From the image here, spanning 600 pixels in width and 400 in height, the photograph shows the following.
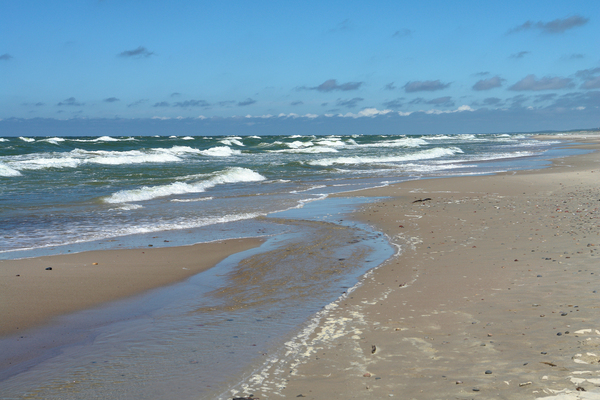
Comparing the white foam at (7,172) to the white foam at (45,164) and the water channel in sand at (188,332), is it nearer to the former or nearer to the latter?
the white foam at (45,164)

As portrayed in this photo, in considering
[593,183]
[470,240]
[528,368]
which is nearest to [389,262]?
[470,240]

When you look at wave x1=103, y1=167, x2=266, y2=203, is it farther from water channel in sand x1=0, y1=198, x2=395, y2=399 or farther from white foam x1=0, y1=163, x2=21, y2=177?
white foam x1=0, y1=163, x2=21, y2=177

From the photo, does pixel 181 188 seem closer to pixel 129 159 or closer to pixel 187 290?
pixel 187 290

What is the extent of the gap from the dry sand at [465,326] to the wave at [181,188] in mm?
10450

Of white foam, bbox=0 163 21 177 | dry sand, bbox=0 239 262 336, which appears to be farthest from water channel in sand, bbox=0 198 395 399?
white foam, bbox=0 163 21 177

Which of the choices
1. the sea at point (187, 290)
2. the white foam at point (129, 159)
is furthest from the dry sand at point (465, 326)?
the white foam at point (129, 159)

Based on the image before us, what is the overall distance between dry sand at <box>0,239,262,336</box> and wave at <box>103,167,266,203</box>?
26.9 ft

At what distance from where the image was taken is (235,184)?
2130 centimetres

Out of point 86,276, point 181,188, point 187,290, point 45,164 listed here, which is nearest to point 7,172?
point 45,164

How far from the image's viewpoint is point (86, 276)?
266 inches

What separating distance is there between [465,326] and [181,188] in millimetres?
15441

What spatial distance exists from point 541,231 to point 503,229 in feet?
2.25

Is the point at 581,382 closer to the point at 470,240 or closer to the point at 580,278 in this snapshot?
the point at 580,278

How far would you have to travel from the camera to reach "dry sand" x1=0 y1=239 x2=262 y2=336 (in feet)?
17.6
